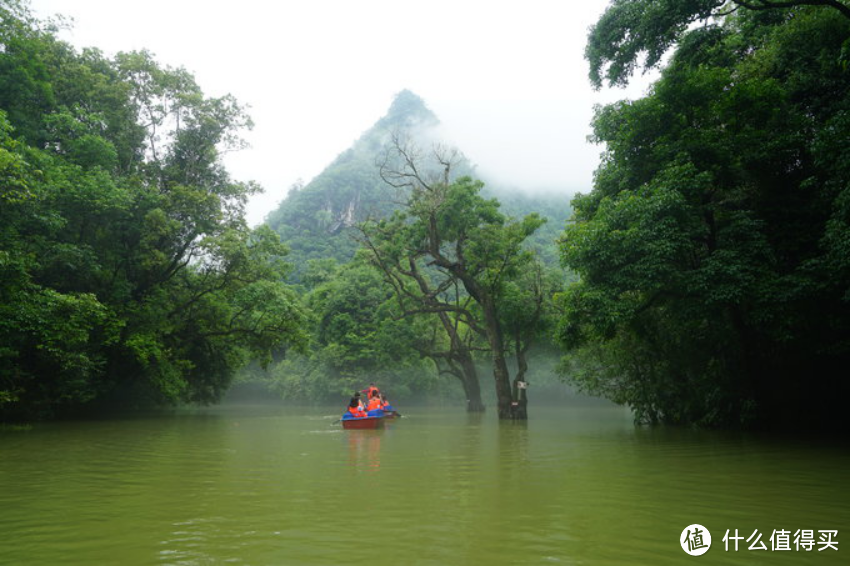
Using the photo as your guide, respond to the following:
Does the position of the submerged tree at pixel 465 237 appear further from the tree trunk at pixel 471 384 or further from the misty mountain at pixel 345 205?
the misty mountain at pixel 345 205

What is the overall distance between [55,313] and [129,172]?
1083 cm

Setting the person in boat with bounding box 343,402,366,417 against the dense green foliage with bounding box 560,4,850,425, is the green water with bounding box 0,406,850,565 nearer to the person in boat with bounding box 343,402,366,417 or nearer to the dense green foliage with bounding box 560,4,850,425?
the dense green foliage with bounding box 560,4,850,425

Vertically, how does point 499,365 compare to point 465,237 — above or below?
below

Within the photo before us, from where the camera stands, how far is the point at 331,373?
4925 centimetres

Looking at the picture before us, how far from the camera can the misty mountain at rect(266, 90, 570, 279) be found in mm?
80875

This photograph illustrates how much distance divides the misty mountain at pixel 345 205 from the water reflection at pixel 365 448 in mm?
47995

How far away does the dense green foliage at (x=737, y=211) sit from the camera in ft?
47.0

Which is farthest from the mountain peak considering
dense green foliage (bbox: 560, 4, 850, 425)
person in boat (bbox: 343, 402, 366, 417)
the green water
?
the green water

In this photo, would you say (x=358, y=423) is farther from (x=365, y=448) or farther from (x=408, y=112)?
(x=408, y=112)

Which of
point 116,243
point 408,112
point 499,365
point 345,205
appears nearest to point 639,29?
point 499,365

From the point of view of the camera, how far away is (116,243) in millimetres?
25938

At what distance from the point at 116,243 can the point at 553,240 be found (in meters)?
17.9

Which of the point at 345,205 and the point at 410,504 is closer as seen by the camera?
the point at 410,504

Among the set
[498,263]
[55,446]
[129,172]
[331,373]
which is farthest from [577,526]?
[331,373]
